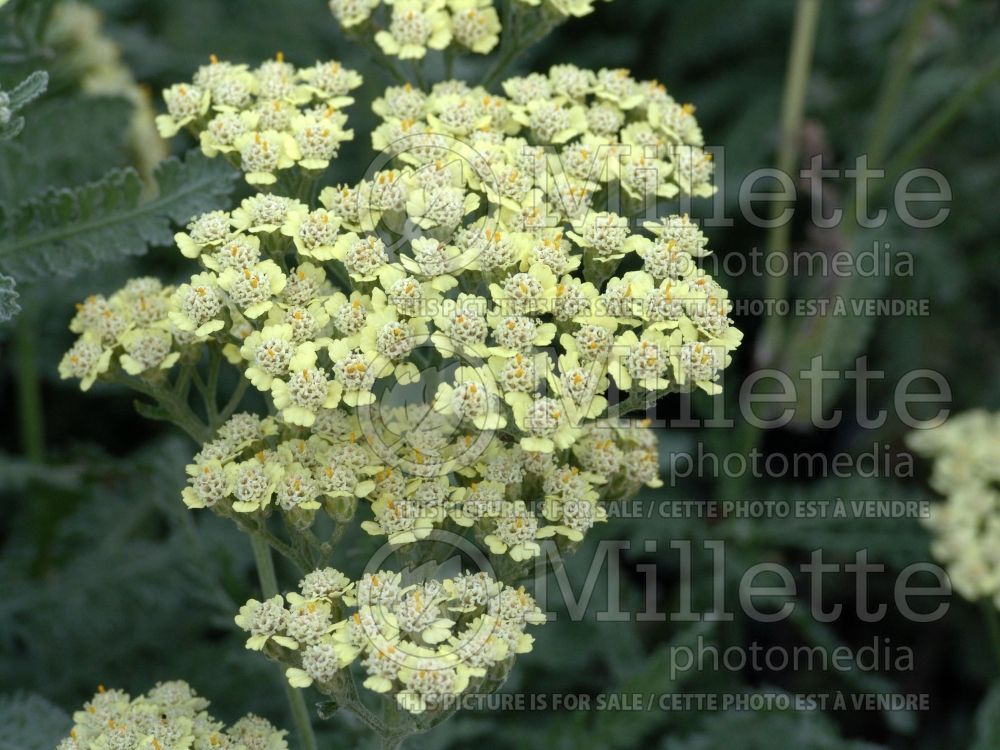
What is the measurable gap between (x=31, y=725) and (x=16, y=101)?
1426 mm

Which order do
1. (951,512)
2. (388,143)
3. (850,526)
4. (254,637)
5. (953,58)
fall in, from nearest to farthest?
A: (254,637), (388,143), (951,512), (850,526), (953,58)

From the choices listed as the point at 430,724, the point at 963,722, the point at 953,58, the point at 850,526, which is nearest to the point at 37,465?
the point at 430,724

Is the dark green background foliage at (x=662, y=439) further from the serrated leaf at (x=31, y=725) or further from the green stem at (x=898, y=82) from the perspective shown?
the green stem at (x=898, y=82)

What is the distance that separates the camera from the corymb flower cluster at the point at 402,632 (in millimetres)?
2248

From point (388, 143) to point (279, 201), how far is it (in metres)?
0.34

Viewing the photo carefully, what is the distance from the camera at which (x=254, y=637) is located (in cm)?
236

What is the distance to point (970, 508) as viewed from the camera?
3.92m

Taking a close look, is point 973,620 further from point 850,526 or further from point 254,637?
point 254,637

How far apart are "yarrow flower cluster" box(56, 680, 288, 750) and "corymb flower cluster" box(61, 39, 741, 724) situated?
0.25 metres

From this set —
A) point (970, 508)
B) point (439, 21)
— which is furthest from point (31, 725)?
point (970, 508)

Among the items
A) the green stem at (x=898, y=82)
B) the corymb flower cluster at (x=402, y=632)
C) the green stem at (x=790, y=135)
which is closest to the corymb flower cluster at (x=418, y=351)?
the corymb flower cluster at (x=402, y=632)

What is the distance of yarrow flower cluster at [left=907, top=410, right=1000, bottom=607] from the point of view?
12.4 feet

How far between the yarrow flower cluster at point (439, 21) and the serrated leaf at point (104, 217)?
0.55 meters

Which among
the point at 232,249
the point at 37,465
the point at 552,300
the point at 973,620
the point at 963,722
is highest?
the point at 232,249
